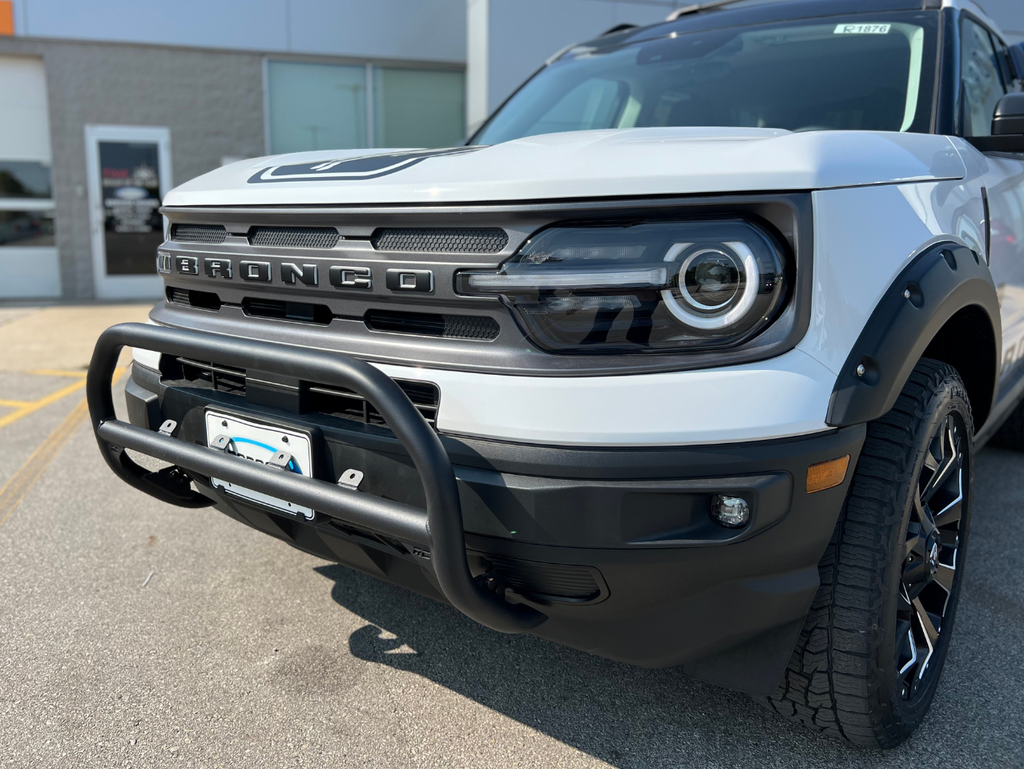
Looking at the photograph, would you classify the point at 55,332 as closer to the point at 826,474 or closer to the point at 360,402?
the point at 360,402

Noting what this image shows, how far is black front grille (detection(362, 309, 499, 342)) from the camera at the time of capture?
155cm

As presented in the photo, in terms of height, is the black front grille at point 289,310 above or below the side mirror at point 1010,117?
below

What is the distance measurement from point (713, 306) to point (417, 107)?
1072 centimetres

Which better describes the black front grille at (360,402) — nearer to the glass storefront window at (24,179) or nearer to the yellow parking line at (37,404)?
the yellow parking line at (37,404)

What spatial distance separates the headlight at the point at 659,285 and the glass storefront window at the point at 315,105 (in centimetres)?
1028

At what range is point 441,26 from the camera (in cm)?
1103

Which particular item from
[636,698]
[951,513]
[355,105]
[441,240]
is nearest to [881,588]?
[951,513]

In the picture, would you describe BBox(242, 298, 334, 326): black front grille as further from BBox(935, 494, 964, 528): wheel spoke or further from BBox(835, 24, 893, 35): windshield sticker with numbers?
BBox(835, 24, 893, 35): windshield sticker with numbers

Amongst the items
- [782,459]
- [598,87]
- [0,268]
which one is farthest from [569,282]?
[0,268]

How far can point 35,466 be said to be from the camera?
377 cm

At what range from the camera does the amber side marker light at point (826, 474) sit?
1417 millimetres

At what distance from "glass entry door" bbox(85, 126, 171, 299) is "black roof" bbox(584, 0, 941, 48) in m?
9.08

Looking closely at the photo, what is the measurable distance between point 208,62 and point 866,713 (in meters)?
11.2

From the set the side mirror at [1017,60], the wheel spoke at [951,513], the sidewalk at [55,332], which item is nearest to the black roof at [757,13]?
the side mirror at [1017,60]
